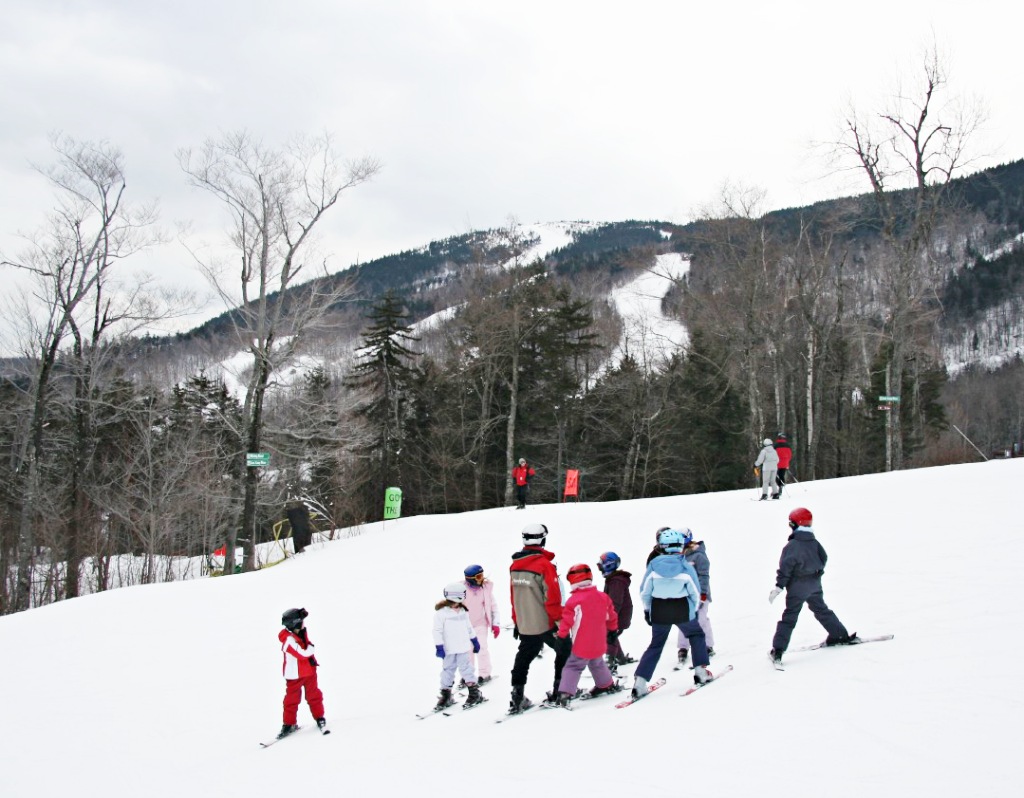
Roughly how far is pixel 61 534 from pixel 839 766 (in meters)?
33.5

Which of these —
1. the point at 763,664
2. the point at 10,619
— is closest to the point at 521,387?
the point at 10,619

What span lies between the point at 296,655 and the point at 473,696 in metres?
2.07

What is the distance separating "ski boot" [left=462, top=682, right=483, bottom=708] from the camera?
7984mm

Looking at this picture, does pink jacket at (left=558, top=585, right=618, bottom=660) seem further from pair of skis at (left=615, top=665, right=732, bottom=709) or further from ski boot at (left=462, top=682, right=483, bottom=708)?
ski boot at (left=462, top=682, right=483, bottom=708)

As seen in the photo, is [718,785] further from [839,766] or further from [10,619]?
[10,619]

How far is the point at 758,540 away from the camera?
1442cm

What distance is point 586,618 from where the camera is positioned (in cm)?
696

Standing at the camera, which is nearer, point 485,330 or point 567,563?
point 567,563

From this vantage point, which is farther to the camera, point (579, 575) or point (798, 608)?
point (798, 608)

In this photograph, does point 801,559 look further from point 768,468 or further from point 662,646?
point 768,468

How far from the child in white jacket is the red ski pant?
135 cm

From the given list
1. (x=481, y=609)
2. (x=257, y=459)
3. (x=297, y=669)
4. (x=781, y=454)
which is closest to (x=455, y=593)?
(x=481, y=609)

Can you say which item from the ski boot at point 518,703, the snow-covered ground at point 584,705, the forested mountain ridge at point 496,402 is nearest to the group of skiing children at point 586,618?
the ski boot at point 518,703

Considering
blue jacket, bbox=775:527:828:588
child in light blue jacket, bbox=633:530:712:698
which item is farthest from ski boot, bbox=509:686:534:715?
blue jacket, bbox=775:527:828:588
